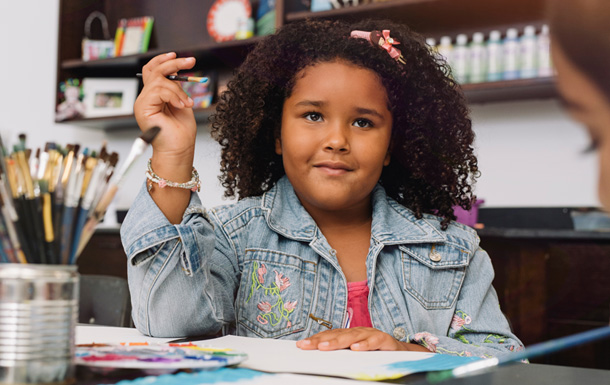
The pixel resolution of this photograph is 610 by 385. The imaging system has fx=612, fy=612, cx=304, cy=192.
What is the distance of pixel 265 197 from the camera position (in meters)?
1.09

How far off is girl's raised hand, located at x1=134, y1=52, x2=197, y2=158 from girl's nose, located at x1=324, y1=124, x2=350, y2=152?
326 millimetres

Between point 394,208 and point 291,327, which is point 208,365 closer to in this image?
point 291,327

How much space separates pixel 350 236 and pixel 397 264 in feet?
0.47

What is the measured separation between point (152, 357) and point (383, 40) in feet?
2.75

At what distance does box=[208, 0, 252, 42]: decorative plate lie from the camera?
9.51 ft

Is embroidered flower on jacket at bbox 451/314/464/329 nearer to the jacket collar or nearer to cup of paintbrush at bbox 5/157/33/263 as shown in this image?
the jacket collar

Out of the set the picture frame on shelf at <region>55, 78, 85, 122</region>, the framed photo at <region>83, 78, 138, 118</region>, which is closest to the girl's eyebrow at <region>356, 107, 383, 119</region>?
the framed photo at <region>83, 78, 138, 118</region>

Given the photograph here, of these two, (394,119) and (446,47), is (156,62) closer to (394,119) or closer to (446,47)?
(394,119)

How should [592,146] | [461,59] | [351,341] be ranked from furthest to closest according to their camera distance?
1. [461,59]
2. [351,341]
3. [592,146]

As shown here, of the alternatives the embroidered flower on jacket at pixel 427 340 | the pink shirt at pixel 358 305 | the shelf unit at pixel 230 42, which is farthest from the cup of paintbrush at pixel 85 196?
the shelf unit at pixel 230 42

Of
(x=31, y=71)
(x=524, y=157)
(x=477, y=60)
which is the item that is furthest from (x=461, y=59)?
(x=31, y=71)

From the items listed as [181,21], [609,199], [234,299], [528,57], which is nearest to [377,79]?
[234,299]

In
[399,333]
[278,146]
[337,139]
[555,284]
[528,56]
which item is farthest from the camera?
[528,56]

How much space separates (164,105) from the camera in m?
0.77
